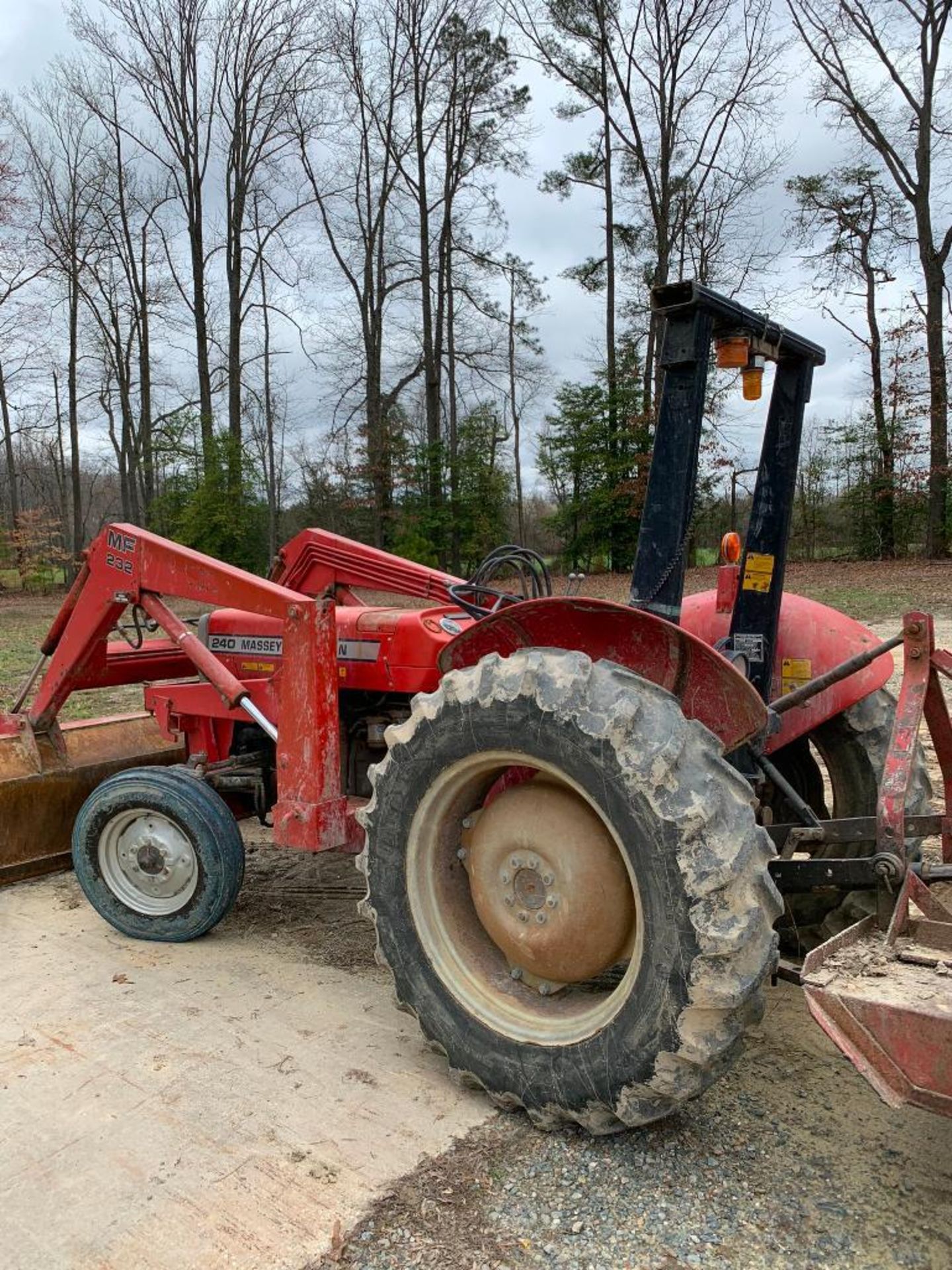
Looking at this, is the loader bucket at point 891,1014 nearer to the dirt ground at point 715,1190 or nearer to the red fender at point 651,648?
the dirt ground at point 715,1190

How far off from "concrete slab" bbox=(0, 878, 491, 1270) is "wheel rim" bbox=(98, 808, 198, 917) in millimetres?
176

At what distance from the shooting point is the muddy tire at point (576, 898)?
2178mm

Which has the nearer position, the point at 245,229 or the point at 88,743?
the point at 88,743

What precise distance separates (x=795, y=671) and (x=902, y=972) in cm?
125

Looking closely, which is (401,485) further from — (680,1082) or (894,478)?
(680,1082)

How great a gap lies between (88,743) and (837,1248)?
154 inches

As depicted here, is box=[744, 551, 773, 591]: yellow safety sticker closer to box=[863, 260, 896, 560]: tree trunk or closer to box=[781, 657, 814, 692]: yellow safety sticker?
box=[781, 657, 814, 692]: yellow safety sticker

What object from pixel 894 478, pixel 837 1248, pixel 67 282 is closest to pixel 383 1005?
pixel 837 1248

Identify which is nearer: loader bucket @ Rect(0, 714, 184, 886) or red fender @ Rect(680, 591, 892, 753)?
red fender @ Rect(680, 591, 892, 753)

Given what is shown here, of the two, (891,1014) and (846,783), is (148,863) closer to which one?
(846,783)

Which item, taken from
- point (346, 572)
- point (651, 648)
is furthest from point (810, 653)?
point (346, 572)

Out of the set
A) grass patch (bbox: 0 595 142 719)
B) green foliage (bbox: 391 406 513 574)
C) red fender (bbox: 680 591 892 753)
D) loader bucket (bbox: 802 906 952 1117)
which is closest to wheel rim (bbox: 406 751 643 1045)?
loader bucket (bbox: 802 906 952 1117)

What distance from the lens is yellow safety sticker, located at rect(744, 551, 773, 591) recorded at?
10.6 ft

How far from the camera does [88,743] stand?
4859 millimetres
